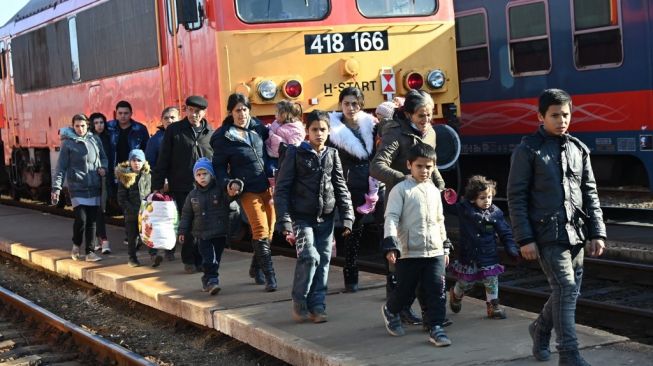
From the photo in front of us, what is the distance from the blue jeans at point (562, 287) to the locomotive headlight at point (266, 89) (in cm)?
578

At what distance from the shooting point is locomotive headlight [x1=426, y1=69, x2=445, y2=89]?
12.0m

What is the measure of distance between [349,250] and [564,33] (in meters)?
7.26

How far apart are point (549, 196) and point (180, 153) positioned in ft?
16.0

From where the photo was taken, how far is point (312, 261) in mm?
7391

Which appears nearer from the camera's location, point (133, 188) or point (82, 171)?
point (133, 188)

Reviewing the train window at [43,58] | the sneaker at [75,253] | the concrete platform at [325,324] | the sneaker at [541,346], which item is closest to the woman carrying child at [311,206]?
the concrete platform at [325,324]

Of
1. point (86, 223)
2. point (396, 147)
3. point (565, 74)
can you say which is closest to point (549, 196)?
point (396, 147)

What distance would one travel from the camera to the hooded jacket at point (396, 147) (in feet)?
23.4

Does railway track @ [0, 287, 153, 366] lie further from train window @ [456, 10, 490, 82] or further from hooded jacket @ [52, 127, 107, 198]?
train window @ [456, 10, 490, 82]

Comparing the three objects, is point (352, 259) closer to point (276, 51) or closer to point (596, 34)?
point (276, 51)

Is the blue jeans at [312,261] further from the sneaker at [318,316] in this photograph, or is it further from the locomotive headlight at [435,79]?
the locomotive headlight at [435,79]

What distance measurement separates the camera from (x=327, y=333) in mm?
7133

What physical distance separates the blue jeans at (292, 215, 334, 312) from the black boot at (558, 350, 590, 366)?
6.81 ft

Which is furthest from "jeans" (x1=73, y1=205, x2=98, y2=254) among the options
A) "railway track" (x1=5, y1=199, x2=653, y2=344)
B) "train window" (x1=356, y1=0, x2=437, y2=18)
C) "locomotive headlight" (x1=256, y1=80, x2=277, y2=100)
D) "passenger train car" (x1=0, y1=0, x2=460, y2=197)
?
"train window" (x1=356, y1=0, x2=437, y2=18)
